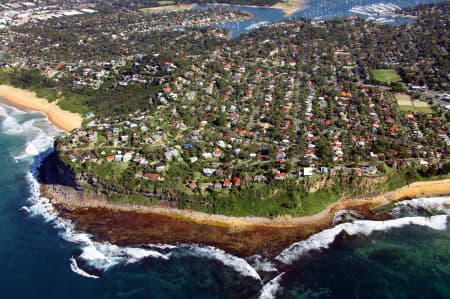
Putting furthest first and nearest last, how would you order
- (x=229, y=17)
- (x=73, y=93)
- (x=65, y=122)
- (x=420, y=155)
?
1. (x=229, y=17)
2. (x=73, y=93)
3. (x=65, y=122)
4. (x=420, y=155)

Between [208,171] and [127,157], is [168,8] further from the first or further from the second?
[208,171]

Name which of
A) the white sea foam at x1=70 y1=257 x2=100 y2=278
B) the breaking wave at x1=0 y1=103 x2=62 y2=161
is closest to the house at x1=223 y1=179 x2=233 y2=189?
the white sea foam at x1=70 y1=257 x2=100 y2=278

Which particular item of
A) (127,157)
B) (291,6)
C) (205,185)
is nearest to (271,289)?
(205,185)

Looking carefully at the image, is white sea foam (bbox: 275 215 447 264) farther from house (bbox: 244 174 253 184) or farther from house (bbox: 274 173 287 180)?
house (bbox: 244 174 253 184)

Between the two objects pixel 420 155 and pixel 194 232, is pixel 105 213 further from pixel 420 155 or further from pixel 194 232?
pixel 420 155

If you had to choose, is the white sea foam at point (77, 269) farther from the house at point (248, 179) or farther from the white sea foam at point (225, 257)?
the house at point (248, 179)

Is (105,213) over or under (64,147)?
under

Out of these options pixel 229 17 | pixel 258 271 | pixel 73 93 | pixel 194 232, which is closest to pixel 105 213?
pixel 194 232

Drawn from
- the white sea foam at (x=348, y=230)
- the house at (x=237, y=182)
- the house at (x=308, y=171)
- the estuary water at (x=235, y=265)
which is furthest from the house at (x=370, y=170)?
the house at (x=237, y=182)
